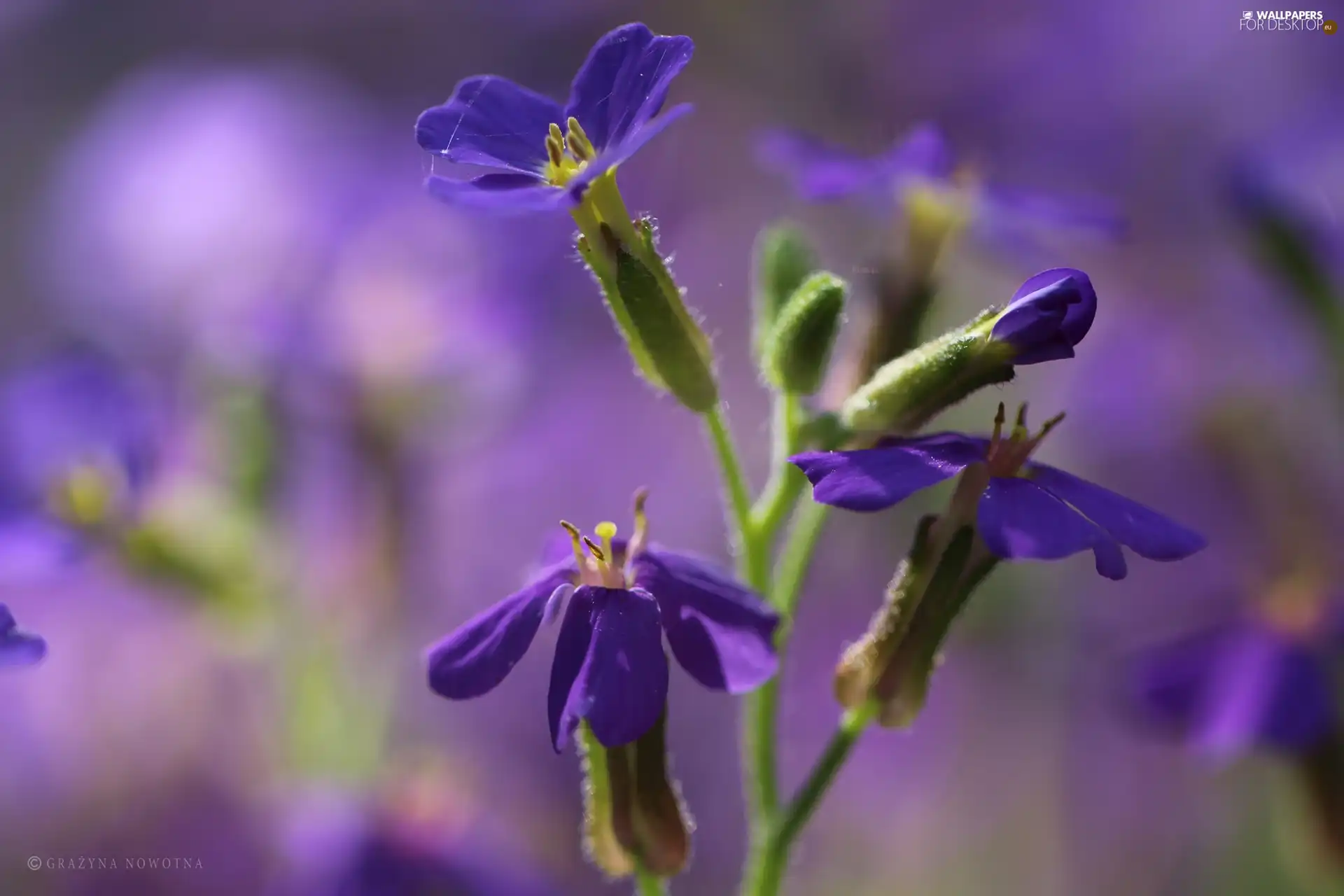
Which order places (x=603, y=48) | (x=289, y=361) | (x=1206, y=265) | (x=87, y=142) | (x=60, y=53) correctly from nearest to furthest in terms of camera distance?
1. (x=603, y=48)
2. (x=289, y=361)
3. (x=1206, y=265)
4. (x=87, y=142)
5. (x=60, y=53)

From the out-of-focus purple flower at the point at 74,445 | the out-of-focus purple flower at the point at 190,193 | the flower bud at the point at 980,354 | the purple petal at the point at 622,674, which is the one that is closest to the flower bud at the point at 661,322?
A: the flower bud at the point at 980,354

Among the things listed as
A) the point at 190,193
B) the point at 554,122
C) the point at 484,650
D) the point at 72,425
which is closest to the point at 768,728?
the point at 484,650

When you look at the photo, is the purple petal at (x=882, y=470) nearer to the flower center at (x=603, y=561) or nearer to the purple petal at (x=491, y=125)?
the flower center at (x=603, y=561)

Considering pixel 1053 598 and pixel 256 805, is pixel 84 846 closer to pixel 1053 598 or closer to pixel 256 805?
pixel 256 805

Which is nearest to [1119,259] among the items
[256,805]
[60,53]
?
[256,805]

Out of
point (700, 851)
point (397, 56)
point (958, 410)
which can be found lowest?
point (700, 851)

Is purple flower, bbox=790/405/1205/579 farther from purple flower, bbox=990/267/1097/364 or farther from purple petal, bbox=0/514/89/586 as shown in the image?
purple petal, bbox=0/514/89/586

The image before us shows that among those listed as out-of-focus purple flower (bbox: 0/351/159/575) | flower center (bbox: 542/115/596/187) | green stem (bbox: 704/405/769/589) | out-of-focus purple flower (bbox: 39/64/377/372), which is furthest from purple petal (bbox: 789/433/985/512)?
out-of-focus purple flower (bbox: 39/64/377/372)
